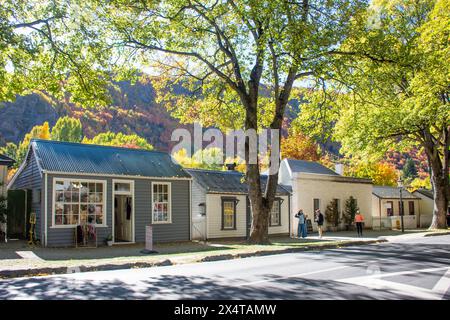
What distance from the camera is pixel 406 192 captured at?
48.2 meters

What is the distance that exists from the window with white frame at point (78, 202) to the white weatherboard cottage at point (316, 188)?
45.9 ft

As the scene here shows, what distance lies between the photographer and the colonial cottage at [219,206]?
83.7 feet

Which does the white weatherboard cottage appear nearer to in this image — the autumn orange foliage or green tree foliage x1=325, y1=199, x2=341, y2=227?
green tree foliage x1=325, y1=199, x2=341, y2=227

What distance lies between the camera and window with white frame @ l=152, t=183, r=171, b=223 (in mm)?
23000

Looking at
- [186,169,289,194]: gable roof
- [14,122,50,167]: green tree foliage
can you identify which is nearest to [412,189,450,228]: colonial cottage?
[186,169,289,194]: gable roof

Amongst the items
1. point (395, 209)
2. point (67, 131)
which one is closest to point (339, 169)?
point (395, 209)

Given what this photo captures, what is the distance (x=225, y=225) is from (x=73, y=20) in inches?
558

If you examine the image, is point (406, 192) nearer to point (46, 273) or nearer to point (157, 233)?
point (157, 233)

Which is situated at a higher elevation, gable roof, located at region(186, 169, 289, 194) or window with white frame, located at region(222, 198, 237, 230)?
gable roof, located at region(186, 169, 289, 194)

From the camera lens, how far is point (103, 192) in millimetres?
21047

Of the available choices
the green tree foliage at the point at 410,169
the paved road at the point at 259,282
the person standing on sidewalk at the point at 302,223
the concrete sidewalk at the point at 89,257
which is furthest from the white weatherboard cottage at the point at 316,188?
the green tree foliage at the point at 410,169

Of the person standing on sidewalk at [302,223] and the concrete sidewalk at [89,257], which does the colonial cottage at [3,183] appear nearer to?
the concrete sidewalk at [89,257]

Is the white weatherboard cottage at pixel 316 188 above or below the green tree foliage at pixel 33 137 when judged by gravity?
below
